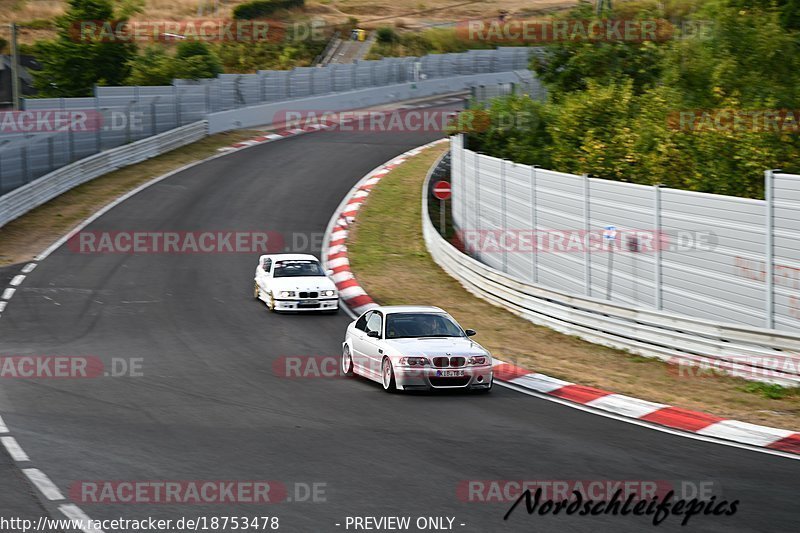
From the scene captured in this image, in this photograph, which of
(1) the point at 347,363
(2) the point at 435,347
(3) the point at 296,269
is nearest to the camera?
(2) the point at 435,347

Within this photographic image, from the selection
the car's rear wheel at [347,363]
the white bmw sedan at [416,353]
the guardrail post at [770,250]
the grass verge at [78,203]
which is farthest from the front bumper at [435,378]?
the grass verge at [78,203]

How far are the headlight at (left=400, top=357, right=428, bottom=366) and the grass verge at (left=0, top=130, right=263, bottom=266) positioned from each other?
56.9 feet

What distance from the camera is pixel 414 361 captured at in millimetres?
15414

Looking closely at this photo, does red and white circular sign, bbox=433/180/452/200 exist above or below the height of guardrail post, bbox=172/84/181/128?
below

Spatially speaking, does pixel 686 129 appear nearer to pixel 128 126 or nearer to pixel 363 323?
pixel 363 323

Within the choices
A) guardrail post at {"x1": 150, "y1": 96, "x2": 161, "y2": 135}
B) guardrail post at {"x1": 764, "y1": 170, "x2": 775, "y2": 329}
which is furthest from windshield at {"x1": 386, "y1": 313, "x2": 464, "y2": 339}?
guardrail post at {"x1": 150, "y1": 96, "x2": 161, "y2": 135}

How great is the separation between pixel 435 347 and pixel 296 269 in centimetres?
975

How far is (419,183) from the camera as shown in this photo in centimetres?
3975

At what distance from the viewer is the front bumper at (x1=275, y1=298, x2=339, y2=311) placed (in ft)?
76.8

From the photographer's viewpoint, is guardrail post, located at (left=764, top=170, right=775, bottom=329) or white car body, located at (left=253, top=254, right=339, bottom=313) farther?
white car body, located at (left=253, top=254, right=339, bottom=313)

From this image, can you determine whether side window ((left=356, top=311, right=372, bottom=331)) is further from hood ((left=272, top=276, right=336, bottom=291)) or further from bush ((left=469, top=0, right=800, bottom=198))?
bush ((left=469, top=0, right=800, bottom=198))

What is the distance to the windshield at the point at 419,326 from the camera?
16469mm

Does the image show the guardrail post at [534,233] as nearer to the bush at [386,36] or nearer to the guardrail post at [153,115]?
the guardrail post at [153,115]

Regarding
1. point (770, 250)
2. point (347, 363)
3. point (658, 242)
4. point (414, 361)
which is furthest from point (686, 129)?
point (414, 361)
